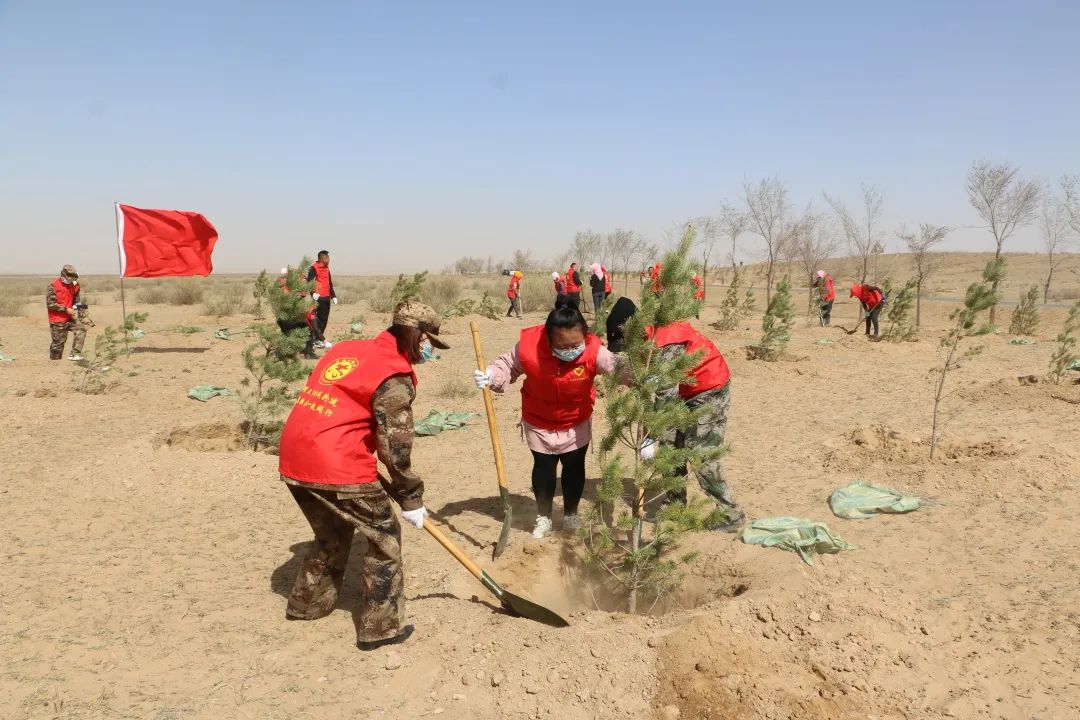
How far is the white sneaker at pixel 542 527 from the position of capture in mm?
4434

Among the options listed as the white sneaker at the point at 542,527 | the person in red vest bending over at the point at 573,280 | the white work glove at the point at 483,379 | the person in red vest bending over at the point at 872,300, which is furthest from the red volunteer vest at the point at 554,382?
the person in red vest bending over at the point at 573,280

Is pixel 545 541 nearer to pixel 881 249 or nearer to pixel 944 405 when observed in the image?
pixel 944 405

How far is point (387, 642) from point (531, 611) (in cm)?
71

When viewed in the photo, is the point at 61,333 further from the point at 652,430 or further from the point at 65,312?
the point at 652,430

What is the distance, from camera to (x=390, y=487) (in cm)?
346

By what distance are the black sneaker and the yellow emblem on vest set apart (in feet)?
3.98

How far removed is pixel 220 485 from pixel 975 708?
497 centimetres

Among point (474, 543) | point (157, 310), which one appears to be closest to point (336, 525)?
point (474, 543)

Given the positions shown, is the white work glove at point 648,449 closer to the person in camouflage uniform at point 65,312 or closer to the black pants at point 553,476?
the black pants at point 553,476

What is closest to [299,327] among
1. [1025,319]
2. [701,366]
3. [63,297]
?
[63,297]

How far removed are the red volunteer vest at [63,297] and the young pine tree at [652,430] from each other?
1007cm

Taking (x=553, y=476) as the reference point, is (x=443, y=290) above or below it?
above

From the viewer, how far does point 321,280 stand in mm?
11797

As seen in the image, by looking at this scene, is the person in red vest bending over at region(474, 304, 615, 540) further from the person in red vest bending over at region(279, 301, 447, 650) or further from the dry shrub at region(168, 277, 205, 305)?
the dry shrub at region(168, 277, 205, 305)
